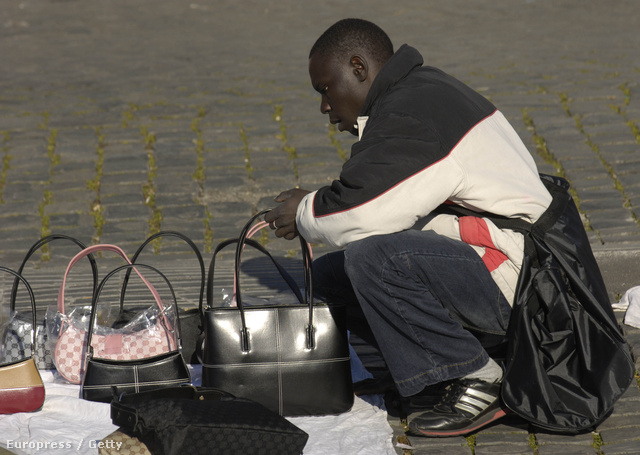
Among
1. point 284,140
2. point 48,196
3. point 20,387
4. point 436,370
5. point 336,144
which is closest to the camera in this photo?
point 436,370

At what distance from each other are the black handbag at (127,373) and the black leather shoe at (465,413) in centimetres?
87

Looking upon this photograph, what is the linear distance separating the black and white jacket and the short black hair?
0.18m

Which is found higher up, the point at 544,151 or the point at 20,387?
the point at 544,151

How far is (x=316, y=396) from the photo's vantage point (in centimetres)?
312

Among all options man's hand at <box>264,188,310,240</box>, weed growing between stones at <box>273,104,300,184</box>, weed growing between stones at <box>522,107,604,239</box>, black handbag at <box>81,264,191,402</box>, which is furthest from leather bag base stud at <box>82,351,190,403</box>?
weed growing between stones at <box>522,107,604,239</box>

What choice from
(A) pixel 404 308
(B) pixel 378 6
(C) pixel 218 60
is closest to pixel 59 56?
(C) pixel 218 60

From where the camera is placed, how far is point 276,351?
10.1 feet

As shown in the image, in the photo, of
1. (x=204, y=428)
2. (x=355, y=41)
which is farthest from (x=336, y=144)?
(x=204, y=428)

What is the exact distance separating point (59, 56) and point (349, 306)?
6083 millimetres

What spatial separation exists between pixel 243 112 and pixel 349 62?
3.77 meters

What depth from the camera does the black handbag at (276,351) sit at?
3.05 m

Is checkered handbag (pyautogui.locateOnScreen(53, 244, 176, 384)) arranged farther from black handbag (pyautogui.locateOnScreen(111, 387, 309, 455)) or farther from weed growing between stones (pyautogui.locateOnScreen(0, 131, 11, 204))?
weed growing between stones (pyautogui.locateOnScreen(0, 131, 11, 204))

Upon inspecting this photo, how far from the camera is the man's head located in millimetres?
3279

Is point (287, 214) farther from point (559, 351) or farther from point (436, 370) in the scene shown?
point (559, 351)
